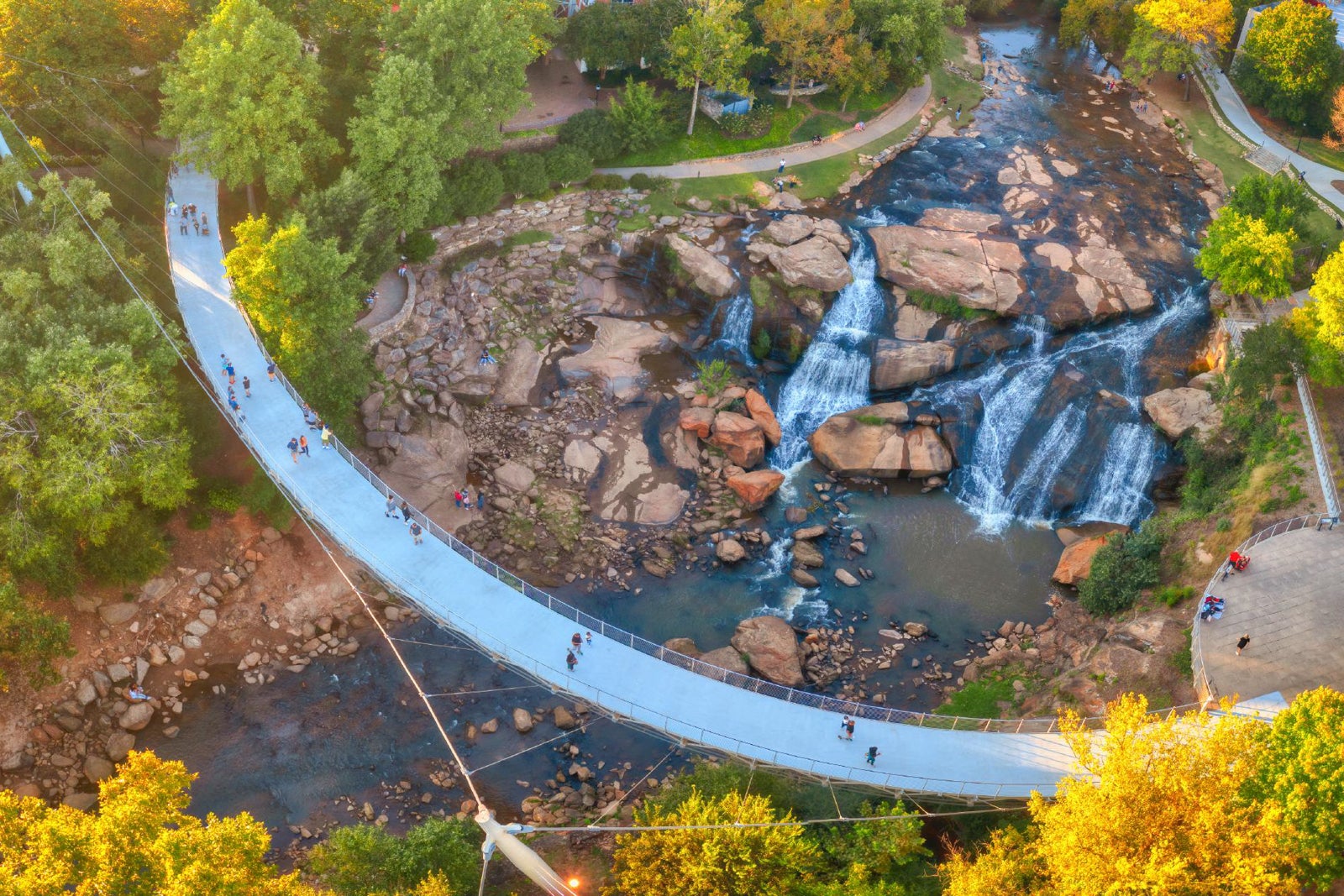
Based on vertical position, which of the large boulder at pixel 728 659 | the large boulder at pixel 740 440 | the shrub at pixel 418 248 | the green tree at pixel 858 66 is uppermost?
the green tree at pixel 858 66

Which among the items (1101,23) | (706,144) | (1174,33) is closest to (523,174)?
(706,144)

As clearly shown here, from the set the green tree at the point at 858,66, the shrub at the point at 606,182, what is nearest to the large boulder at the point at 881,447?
the shrub at the point at 606,182

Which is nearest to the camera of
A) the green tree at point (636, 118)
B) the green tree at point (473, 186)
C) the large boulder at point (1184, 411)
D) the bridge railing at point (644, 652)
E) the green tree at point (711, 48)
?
the bridge railing at point (644, 652)

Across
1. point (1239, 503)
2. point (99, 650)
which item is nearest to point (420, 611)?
point (99, 650)

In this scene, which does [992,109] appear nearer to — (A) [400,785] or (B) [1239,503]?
(B) [1239,503]

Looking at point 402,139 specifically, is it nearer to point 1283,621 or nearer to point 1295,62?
point 1283,621

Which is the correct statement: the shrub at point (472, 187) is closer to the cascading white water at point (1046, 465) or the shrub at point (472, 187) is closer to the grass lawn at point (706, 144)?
the grass lawn at point (706, 144)
